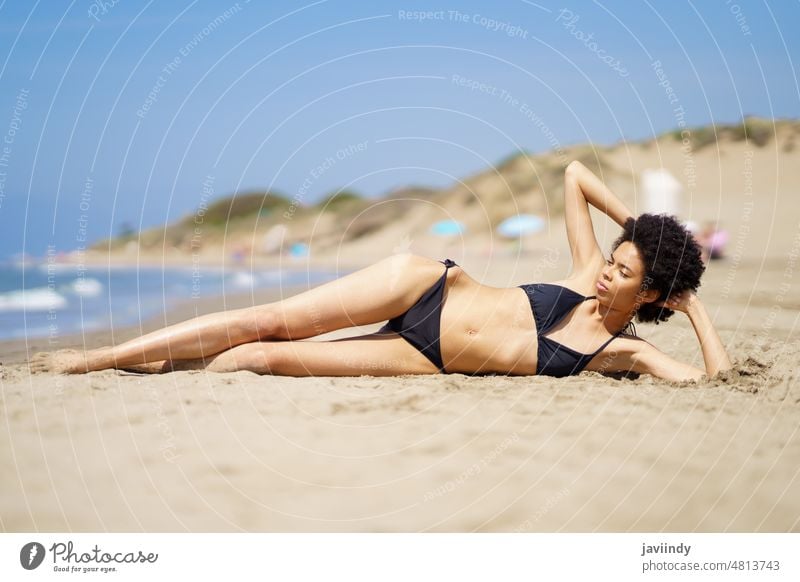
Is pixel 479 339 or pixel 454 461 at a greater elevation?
pixel 479 339

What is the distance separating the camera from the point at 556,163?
20062 mm

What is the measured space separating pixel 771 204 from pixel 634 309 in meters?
13.0

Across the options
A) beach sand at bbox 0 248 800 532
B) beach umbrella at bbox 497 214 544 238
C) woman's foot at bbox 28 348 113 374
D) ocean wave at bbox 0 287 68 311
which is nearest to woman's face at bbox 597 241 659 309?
beach sand at bbox 0 248 800 532

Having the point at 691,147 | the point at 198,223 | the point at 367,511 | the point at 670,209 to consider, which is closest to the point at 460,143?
the point at 367,511

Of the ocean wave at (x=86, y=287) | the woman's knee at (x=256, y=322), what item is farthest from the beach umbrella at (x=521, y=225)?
the woman's knee at (x=256, y=322)

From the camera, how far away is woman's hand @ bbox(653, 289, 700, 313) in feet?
13.8

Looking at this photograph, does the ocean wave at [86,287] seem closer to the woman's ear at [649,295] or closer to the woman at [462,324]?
the woman at [462,324]

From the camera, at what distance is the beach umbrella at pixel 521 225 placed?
60.4 feet

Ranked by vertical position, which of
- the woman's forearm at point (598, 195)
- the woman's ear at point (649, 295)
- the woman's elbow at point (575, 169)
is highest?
the woman's elbow at point (575, 169)

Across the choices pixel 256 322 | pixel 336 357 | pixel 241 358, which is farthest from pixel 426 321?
pixel 241 358

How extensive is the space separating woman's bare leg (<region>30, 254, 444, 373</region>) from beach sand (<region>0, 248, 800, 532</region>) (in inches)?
4.8

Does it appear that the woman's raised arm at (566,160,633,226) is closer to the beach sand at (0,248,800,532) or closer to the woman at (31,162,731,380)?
the woman at (31,162,731,380)

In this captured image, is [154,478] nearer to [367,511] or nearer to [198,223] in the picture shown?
[367,511]

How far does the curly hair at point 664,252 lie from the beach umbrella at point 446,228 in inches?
631
